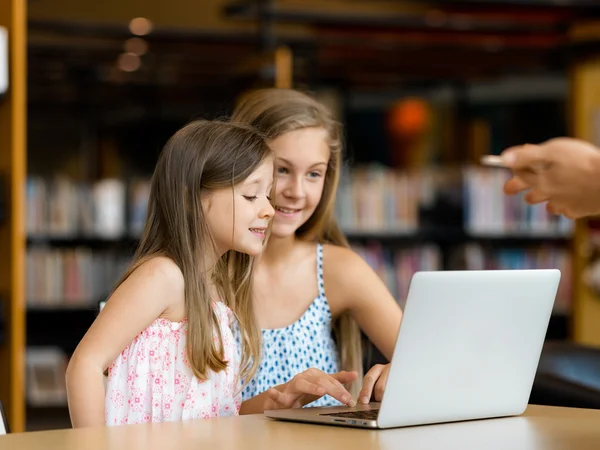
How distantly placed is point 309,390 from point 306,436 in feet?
1.01

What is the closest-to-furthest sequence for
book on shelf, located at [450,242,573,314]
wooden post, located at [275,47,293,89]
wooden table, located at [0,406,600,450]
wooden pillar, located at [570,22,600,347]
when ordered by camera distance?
wooden table, located at [0,406,600,450]
wooden post, located at [275,47,293,89]
wooden pillar, located at [570,22,600,347]
book on shelf, located at [450,242,573,314]

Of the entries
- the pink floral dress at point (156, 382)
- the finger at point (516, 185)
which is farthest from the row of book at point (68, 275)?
the finger at point (516, 185)

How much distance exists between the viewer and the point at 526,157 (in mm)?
1400

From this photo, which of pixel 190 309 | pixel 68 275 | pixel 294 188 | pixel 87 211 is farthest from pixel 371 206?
pixel 190 309

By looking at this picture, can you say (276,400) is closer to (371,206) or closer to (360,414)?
(360,414)

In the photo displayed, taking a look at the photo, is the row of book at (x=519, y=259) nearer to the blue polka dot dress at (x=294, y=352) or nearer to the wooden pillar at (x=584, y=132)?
the wooden pillar at (x=584, y=132)

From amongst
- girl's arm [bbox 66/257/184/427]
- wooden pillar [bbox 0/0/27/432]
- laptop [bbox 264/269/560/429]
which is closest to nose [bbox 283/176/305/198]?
girl's arm [bbox 66/257/184/427]

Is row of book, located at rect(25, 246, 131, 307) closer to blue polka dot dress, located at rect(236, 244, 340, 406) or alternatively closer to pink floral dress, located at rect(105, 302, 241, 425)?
blue polka dot dress, located at rect(236, 244, 340, 406)

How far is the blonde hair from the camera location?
7.37ft

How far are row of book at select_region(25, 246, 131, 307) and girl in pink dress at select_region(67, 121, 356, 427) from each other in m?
3.89

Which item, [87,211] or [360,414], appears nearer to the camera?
[360,414]

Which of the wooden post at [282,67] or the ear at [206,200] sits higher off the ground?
the wooden post at [282,67]

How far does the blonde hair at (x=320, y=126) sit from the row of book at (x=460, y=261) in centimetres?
349

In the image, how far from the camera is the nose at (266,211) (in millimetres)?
1990
